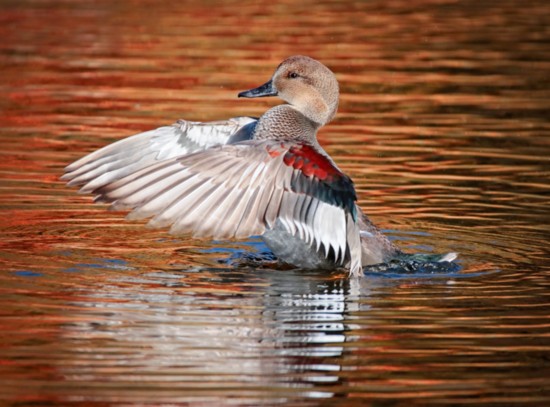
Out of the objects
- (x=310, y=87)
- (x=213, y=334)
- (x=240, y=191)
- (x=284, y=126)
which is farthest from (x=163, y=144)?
(x=213, y=334)

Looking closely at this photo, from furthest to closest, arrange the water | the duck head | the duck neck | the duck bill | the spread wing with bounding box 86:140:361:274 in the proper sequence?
1. the duck bill
2. the duck head
3. the duck neck
4. the spread wing with bounding box 86:140:361:274
5. the water

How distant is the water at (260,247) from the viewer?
6410 millimetres

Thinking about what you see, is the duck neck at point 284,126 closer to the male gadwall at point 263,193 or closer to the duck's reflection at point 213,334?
the male gadwall at point 263,193

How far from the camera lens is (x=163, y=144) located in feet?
31.5

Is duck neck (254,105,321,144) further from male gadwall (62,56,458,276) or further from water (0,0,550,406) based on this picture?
water (0,0,550,406)

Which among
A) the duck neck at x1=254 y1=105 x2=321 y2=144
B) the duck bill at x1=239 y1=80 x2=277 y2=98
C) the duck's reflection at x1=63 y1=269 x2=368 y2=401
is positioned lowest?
the duck's reflection at x1=63 y1=269 x2=368 y2=401

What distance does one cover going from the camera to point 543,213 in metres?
10.5

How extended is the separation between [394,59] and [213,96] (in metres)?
3.90

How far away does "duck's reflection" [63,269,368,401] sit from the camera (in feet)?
20.7

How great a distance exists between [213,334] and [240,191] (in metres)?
1.18

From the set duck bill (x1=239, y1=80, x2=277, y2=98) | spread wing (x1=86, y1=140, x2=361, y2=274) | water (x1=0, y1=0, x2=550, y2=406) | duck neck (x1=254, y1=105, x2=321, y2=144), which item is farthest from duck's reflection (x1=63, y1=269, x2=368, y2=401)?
duck bill (x1=239, y1=80, x2=277, y2=98)

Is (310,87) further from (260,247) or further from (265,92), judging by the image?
(260,247)

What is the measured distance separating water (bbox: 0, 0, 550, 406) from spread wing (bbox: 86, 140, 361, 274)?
1.55 feet

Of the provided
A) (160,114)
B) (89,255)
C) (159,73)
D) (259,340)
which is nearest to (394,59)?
(159,73)
